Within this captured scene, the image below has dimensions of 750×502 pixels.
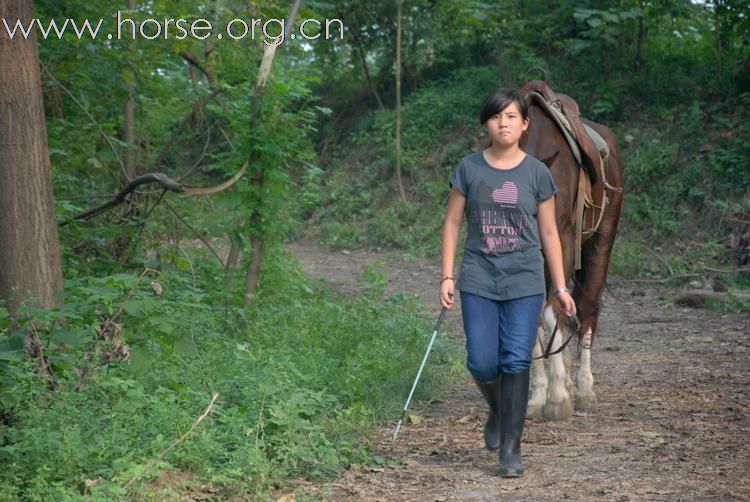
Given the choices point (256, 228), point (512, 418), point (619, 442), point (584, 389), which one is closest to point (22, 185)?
point (512, 418)

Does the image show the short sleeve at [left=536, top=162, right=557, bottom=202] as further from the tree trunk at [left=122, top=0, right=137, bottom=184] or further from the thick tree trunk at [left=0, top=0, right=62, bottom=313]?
the tree trunk at [left=122, top=0, right=137, bottom=184]

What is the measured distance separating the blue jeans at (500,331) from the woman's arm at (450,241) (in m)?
0.09

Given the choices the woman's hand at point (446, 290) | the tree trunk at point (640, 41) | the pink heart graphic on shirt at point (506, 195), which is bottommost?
the woman's hand at point (446, 290)

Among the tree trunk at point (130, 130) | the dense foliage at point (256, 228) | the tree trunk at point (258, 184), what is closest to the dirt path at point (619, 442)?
the dense foliage at point (256, 228)

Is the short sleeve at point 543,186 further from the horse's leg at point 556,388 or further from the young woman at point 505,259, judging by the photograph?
the horse's leg at point 556,388

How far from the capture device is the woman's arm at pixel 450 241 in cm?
543

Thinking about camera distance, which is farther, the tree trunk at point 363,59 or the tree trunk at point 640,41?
the tree trunk at point 363,59

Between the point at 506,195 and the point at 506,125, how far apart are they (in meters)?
0.37

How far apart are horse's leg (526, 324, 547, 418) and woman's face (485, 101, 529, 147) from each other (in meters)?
1.96

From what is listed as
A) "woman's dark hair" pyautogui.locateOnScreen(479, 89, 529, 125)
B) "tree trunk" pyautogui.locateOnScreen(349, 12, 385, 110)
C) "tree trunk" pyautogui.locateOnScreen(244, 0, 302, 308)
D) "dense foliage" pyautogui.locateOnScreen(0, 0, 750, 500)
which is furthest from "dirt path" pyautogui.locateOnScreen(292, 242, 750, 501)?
"tree trunk" pyautogui.locateOnScreen(349, 12, 385, 110)

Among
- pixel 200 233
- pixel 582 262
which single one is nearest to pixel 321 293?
pixel 200 233

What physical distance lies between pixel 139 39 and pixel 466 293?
5574mm

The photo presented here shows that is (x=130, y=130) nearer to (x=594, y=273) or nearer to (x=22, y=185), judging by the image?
(x=22, y=185)

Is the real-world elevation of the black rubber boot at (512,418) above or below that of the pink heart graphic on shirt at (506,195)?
below
